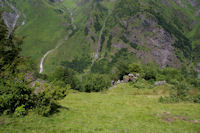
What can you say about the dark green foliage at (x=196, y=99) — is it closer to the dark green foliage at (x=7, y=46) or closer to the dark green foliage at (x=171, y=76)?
the dark green foliage at (x=171, y=76)

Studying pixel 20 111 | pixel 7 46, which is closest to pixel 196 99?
pixel 20 111

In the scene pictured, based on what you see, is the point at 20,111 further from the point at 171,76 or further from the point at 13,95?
the point at 171,76

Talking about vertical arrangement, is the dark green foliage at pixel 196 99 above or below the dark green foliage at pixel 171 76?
below

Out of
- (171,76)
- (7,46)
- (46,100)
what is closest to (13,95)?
(46,100)

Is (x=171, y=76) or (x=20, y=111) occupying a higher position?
(x=171, y=76)

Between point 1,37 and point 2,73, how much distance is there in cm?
1067

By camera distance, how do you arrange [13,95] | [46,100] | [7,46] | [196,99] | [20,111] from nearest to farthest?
[20,111], [13,95], [46,100], [7,46], [196,99]

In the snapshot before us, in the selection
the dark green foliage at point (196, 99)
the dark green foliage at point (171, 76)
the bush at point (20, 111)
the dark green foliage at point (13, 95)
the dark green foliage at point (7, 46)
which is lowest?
the dark green foliage at point (196, 99)

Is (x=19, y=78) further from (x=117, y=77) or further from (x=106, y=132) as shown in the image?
(x=117, y=77)

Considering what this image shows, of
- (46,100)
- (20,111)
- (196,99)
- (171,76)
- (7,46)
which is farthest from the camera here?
(171,76)

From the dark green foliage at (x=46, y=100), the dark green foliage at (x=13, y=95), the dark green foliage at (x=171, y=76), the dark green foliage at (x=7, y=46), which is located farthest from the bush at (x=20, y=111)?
the dark green foliage at (x=171, y=76)

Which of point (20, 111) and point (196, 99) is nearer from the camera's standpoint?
point (20, 111)

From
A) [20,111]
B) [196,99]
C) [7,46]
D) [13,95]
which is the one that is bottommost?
[196,99]

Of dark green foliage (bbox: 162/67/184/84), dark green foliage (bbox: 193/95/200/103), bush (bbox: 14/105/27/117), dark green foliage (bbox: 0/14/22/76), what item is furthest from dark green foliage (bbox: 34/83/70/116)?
dark green foliage (bbox: 162/67/184/84)
